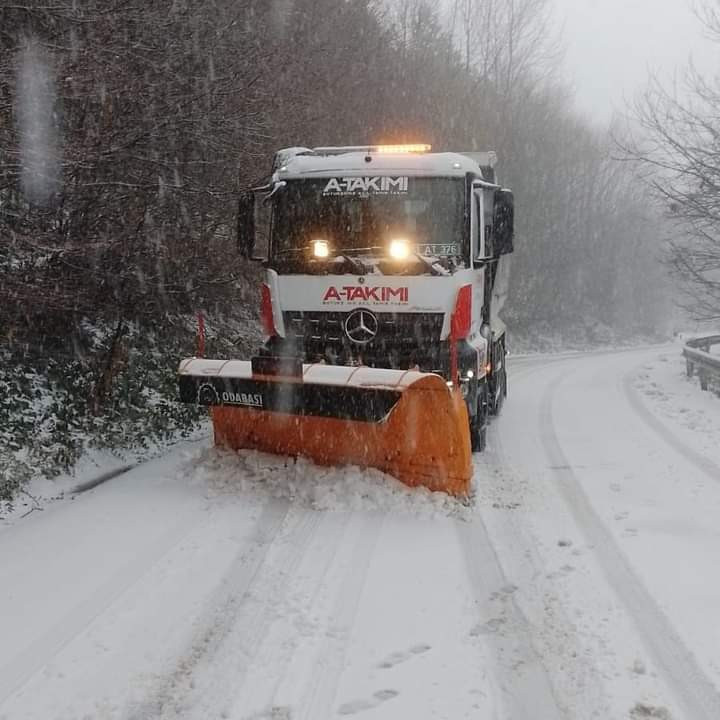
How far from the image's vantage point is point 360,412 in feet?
18.0

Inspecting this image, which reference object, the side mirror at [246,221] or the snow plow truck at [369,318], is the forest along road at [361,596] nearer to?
the snow plow truck at [369,318]

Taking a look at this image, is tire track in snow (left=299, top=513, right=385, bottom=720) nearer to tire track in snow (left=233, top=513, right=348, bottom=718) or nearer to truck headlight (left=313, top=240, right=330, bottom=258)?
tire track in snow (left=233, top=513, right=348, bottom=718)

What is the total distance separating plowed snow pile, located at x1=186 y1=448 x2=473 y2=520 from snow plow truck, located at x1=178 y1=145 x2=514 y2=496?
152mm

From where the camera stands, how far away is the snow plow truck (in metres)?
5.67

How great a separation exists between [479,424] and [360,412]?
7.61ft

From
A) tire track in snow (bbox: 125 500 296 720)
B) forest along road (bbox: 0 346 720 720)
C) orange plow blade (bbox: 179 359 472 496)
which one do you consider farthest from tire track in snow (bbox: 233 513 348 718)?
orange plow blade (bbox: 179 359 472 496)

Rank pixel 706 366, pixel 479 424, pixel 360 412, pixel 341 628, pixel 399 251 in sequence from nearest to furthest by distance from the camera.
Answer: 1. pixel 341 628
2. pixel 360 412
3. pixel 399 251
4. pixel 479 424
5. pixel 706 366

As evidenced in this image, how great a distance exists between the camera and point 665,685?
125 inches

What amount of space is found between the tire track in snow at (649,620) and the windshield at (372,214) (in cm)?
263

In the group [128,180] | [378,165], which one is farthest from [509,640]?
[128,180]

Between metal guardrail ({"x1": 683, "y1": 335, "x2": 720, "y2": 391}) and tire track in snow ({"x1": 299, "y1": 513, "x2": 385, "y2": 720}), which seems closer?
tire track in snow ({"x1": 299, "y1": 513, "x2": 385, "y2": 720})

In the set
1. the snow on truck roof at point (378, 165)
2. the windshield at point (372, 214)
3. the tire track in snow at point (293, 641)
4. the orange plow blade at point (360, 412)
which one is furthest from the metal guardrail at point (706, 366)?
the tire track in snow at point (293, 641)

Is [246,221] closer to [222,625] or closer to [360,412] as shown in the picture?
[360,412]

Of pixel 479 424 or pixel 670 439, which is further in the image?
pixel 670 439
